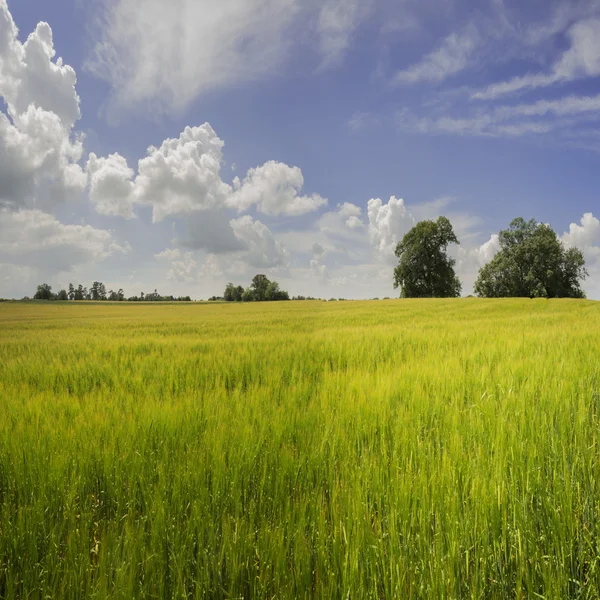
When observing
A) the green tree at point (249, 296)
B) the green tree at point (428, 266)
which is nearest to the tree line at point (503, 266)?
the green tree at point (428, 266)

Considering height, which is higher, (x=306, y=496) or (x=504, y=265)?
(x=504, y=265)

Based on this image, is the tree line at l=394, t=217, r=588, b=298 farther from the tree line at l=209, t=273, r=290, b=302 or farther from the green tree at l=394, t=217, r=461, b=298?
the tree line at l=209, t=273, r=290, b=302

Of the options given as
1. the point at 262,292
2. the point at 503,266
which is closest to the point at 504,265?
the point at 503,266

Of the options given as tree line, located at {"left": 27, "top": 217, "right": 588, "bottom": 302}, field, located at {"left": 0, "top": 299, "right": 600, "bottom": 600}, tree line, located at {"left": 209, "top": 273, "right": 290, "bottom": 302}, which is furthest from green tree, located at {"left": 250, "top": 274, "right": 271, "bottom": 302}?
field, located at {"left": 0, "top": 299, "right": 600, "bottom": 600}

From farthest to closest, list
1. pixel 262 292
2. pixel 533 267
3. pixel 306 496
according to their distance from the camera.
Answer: pixel 262 292
pixel 533 267
pixel 306 496

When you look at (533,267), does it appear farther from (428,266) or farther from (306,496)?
(306,496)

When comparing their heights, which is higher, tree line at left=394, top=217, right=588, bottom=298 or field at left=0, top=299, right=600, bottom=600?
tree line at left=394, top=217, right=588, bottom=298

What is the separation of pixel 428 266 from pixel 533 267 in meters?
13.5

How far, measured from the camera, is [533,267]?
161ft

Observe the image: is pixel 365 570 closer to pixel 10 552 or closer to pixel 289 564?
pixel 289 564

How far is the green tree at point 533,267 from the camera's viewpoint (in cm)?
4916

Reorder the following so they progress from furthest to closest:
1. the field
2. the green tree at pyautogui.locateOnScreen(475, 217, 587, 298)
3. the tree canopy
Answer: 1. the tree canopy
2. the green tree at pyautogui.locateOnScreen(475, 217, 587, 298)
3. the field

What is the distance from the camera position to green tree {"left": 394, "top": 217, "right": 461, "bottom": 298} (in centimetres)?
5375

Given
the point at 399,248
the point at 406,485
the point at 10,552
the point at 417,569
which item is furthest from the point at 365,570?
the point at 399,248
